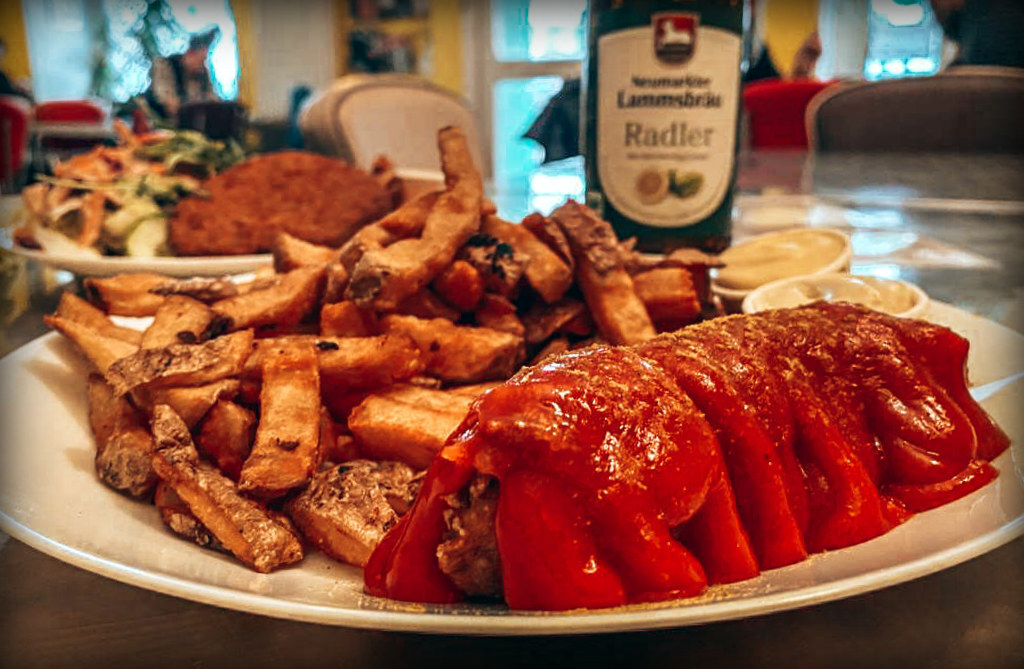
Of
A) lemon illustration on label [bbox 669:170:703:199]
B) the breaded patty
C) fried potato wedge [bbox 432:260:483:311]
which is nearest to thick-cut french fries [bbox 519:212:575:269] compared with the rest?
fried potato wedge [bbox 432:260:483:311]

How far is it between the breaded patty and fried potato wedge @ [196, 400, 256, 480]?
3.41ft

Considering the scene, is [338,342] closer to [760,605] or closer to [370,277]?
[370,277]

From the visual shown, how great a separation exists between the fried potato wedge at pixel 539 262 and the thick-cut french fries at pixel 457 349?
0.10m

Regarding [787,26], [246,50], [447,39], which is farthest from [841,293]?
[246,50]

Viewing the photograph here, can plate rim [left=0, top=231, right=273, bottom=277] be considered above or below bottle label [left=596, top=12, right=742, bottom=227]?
below

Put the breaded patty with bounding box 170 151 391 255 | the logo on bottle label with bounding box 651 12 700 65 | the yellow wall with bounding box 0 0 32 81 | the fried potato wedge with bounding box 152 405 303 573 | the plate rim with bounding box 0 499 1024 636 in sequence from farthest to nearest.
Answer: the yellow wall with bounding box 0 0 32 81 < the breaded patty with bounding box 170 151 391 255 < the logo on bottle label with bounding box 651 12 700 65 < the fried potato wedge with bounding box 152 405 303 573 < the plate rim with bounding box 0 499 1024 636

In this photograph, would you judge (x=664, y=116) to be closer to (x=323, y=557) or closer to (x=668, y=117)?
(x=668, y=117)

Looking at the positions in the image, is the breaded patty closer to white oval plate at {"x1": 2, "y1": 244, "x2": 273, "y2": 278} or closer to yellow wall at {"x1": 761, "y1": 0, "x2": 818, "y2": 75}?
white oval plate at {"x1": 2, "y1": 244, "x2": 273, "y2": 278}

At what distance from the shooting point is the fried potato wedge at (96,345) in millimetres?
957

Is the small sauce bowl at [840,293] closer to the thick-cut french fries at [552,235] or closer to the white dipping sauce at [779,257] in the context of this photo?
the white dipping sauce at [779,257]

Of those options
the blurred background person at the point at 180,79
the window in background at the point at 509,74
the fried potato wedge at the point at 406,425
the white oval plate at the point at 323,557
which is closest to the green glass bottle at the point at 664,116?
the white oval plate at the point at 323,557

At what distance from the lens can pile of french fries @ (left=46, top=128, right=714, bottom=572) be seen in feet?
2.42

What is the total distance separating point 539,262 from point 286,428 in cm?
38

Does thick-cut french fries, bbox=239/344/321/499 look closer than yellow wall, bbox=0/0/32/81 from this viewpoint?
Yes
